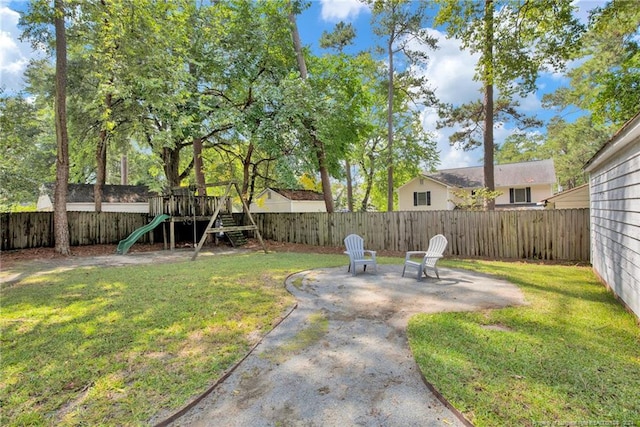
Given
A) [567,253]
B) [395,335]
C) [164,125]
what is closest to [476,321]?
[395,335]

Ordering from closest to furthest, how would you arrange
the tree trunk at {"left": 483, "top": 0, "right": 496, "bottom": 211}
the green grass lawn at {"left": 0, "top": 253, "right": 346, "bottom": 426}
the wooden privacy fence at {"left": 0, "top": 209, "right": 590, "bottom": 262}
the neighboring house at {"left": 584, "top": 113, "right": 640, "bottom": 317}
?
1. the green grass lawn at {"left": 0, "top": 253, "right": 346, "bottom": 426}
2. the neighboring house at {"left": 584, "top": 113, "right": 640, "bottom": 317}
3. the wooden privacy fence at {"left": 0, "top": 209, "right": 590, "bottom": 262}
4. the tree trunk at {"left": 483, "top": 0, "right": 496, "bottom": 211}

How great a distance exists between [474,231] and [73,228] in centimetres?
1566

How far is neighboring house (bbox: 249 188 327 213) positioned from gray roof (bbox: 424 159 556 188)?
32.1 ft

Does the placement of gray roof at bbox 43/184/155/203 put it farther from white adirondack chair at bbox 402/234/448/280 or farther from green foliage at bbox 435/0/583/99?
green foliage at bbox 435/0/583/99

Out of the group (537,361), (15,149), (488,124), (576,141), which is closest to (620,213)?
(537,361)

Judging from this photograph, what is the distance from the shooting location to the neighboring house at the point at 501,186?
76.3 ft

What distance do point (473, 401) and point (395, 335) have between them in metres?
1.39

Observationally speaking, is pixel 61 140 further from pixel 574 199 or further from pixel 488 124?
pixel 574 199

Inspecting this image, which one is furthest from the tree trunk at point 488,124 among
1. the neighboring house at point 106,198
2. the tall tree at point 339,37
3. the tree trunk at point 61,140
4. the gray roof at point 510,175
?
the neighboring house at point 106,198

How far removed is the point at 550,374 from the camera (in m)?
2.70

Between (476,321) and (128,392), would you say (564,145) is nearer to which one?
(476,321)

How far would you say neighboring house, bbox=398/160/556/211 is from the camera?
915 inches

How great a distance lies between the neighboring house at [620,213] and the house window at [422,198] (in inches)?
681

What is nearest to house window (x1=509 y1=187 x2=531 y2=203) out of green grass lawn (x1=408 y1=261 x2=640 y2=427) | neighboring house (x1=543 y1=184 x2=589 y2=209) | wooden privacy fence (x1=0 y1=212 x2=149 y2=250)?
neighboring house (x1=543 y1=184 x2=589 y2=209)
